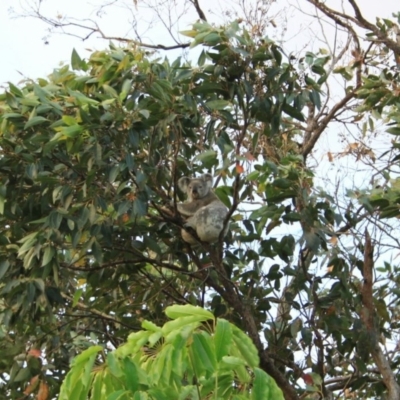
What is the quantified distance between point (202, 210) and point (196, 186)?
51 centimetres

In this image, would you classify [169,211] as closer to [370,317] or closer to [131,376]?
[370,317]

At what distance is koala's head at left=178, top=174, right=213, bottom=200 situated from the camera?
275 inches

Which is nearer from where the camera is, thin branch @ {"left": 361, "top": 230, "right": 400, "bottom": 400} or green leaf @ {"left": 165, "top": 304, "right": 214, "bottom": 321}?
green leaf @ {"left": 165, "top": 304, "right": 214, "bottom": 321}

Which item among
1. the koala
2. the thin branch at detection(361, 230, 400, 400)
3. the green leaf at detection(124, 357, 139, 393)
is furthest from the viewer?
the koala

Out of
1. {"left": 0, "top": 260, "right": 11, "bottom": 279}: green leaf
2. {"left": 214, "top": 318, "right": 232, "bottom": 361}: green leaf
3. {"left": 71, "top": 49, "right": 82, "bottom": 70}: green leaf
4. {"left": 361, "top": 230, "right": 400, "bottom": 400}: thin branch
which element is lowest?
{"left": 214, "top": 318, "right": 232, "bottom": 361}: green leaf

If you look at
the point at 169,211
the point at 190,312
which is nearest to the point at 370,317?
the point at 169,211

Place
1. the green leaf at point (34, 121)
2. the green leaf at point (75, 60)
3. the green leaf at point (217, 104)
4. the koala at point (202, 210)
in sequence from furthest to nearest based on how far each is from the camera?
the koala at point (202, 210), the green leaf at point (75, 60), the green leaf at point (217, 104), the green leaf at point (34, 121)

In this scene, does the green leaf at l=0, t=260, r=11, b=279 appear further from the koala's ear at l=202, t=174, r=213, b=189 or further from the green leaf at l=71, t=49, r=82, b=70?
the koala's ear at l=202, t=174, r=213, b=189

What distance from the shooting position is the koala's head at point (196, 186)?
6988 millimetres

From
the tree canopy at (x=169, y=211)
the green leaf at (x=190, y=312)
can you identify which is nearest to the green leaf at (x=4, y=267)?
the tree canopy at (x=169, y=211)

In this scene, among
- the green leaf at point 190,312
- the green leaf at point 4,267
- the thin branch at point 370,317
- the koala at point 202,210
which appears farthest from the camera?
the koala at point 202,210

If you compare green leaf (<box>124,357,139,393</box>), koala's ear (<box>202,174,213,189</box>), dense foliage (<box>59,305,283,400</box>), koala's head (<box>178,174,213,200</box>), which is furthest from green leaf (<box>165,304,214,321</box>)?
koala's ear (<box>202,174,213,189</box>)

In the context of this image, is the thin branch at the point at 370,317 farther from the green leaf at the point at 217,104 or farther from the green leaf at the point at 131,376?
the green leaf at the point at 131,376

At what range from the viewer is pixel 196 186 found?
7.09 m
